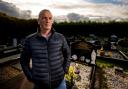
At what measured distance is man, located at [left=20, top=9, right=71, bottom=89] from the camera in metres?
2.63

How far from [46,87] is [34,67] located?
31 centimetres

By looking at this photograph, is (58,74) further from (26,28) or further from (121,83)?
(26,28)

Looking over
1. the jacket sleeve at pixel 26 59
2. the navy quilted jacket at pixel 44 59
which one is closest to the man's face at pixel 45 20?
the navy quilted jacket at pixel 44 59

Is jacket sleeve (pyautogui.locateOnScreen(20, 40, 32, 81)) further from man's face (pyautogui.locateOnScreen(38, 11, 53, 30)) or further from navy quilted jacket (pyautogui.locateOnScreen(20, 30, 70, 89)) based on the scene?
man's face (pyautogui.locateOnScreen(38, 11, 53, 30))

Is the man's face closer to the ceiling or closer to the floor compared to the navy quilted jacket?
closer to the ceiling

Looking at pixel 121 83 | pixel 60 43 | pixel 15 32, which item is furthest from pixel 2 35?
pixel 60 43

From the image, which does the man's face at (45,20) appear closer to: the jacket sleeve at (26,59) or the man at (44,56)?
the man at (44,56)

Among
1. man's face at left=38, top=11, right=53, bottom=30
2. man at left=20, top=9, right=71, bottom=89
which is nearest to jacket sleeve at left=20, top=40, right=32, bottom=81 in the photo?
man at left=20, top=9, right=71, bottom=89

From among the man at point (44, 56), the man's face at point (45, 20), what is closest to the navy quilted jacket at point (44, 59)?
the man at point (44, 56)

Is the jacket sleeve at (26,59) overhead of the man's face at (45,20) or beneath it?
beneath

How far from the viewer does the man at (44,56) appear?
263 centimetres

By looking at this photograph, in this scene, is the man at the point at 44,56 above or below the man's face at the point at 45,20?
below

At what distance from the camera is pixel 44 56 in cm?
263

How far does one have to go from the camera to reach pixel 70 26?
40.2 m
